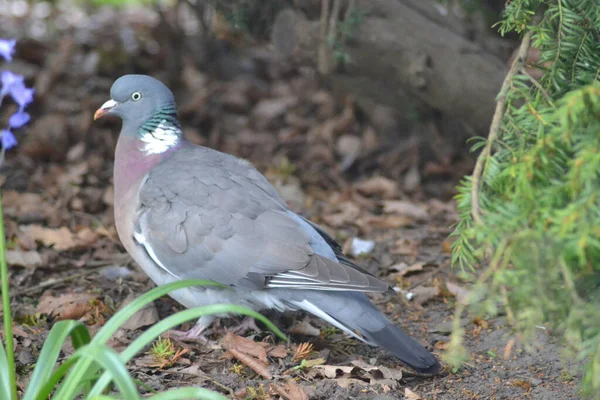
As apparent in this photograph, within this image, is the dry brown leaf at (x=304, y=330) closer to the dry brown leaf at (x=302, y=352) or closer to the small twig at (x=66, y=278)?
the dry brown leaf at (x=302, y=352)

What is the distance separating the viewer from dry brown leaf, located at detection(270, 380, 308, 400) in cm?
299

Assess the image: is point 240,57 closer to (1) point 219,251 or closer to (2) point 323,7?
(2) point 323,7

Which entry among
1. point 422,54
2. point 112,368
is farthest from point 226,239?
point 422,54

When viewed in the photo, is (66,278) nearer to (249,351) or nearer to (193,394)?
(249,351)

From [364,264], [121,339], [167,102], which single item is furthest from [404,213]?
[121,339]

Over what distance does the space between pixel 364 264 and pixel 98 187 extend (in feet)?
7.01

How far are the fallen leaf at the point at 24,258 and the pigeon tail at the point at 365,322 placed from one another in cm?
168

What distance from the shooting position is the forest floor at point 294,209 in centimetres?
330

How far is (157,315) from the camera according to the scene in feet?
12.7

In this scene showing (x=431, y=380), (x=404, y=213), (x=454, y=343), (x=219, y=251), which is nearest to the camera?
(x=454, y=343)

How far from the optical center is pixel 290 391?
305cm

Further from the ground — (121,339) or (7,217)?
(121,339)

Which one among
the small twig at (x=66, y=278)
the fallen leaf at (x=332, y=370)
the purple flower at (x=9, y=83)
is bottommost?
the small twig at (x=66, y=278)

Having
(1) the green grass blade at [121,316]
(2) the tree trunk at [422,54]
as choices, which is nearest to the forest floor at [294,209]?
(1) the green grass blade at [121,316]
